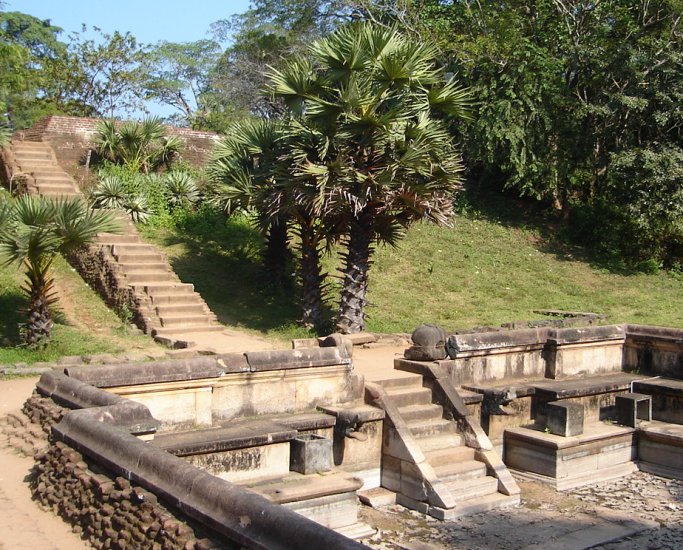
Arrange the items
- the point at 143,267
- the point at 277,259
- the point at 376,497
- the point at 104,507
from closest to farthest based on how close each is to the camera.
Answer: the point at 104,507
the point at 376,497
the point at 143,267
the point at 277,259

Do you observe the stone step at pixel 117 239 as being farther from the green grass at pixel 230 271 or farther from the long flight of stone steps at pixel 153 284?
the green grass at pixel 230 271

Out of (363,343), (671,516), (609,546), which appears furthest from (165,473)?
(363,343)

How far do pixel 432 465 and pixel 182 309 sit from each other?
719 centimetres

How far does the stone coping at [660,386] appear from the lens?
11211 millimetres

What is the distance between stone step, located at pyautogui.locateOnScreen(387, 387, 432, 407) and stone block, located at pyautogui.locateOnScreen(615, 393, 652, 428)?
290cm

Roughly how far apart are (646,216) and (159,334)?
44.8 feet

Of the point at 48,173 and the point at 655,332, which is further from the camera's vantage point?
the point at 48,173

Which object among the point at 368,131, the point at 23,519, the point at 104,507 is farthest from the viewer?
the point at 368,131

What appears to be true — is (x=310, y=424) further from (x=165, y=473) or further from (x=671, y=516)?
(x=671, y=516)

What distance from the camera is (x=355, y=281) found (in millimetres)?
14352

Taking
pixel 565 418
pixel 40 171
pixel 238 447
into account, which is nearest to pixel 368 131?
pixel 565 418

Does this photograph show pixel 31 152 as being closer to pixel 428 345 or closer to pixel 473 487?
pixel 428 345

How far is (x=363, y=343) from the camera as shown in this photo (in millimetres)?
13883

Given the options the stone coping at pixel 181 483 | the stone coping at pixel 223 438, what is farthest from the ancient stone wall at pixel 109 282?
the stone coping at pixel 181 483
